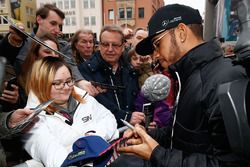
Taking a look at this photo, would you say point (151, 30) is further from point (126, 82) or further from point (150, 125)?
point (126, 82)

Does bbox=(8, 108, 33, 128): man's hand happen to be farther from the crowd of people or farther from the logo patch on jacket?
the logo patch on jacket

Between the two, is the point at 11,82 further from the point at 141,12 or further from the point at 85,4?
the point at 85,4

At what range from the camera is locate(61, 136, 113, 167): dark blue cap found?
4.91ft

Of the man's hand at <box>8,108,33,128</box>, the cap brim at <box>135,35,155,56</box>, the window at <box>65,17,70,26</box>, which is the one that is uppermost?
the window at <box>65,17,70,26</box>

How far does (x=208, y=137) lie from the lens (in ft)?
4.49

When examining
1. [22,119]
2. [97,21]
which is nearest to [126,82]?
[22,119]

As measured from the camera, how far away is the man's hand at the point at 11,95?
218 cm

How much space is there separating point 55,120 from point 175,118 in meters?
0.93

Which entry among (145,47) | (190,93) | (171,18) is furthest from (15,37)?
(190,93)

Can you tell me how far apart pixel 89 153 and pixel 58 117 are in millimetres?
600

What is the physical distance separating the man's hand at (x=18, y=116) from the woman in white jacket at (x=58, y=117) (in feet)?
0.40

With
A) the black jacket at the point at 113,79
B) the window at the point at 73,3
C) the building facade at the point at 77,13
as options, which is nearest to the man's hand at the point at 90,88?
the black jacket at the point at 113,79

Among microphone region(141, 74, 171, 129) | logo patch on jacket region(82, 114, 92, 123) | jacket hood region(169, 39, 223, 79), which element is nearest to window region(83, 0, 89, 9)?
microphone region(141, 74, 171, 129)

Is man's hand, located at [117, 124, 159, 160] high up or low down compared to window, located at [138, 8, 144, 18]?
down
